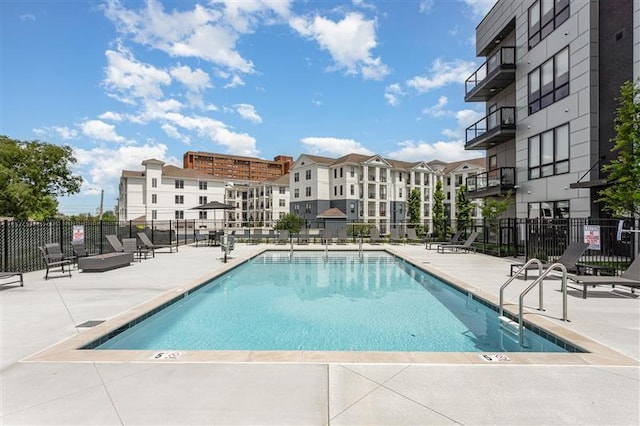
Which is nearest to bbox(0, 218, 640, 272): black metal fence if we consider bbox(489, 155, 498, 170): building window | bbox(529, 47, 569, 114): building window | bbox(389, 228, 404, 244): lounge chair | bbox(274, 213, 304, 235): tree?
bbox(529, 47, 569, 114): building window

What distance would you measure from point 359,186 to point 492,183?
25.9 metres

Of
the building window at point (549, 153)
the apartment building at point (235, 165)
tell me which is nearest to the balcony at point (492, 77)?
the building window at point (549, 153)

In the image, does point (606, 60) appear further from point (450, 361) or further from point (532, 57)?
point (450, 361)

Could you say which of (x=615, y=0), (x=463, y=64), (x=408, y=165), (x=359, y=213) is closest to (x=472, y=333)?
(x=615, y=0)

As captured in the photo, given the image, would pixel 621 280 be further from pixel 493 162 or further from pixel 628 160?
pixel 493 162

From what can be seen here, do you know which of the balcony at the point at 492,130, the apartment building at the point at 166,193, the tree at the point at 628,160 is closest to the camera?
the tree at the point at 628,160

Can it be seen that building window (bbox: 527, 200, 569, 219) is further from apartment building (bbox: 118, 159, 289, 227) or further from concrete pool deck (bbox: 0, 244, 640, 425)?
apartment building (bbox: 118, 159, 289, 227)

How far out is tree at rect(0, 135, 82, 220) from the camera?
2406cm

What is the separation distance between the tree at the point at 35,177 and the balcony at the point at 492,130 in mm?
30065

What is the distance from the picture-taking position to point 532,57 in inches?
672

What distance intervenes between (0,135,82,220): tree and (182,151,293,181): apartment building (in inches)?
3693

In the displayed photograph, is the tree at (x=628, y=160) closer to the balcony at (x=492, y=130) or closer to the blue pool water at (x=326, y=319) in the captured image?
the blue pool water at (x=326, y=319)

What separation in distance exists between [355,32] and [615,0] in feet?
31.9

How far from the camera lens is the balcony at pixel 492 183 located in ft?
60.6
